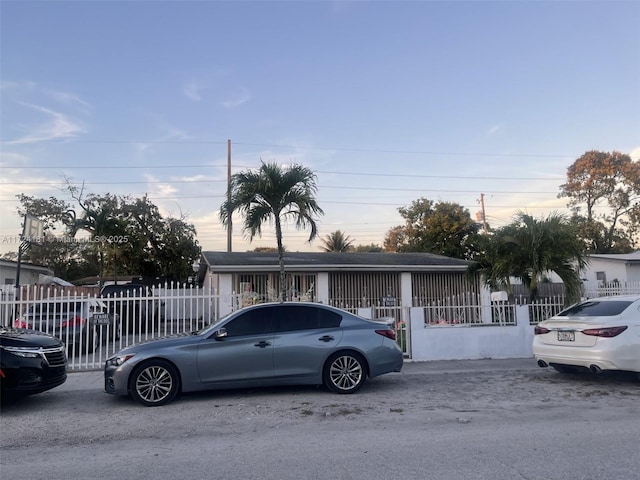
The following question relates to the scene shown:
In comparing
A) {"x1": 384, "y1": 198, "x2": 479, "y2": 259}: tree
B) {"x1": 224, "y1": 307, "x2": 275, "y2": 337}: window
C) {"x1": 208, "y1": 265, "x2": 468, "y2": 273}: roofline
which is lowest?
{"x1": 224, "y1": 307, "x2": 275, "y2": 337}: window

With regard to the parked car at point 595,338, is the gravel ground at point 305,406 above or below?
below

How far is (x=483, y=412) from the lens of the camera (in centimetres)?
704

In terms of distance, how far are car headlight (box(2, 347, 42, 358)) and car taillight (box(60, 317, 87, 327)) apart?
3.94m

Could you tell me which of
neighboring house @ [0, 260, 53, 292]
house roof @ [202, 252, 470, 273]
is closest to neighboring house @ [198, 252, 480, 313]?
house roof @ [202, 252, 470, 273]

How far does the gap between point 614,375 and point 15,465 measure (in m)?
9.30

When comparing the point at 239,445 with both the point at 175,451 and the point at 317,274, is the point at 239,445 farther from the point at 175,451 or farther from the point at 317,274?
the point at 317,274

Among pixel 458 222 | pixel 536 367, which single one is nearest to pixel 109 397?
pixel 536 367

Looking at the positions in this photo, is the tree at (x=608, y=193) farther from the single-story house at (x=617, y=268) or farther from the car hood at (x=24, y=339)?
the car hood at (x=24, y=339)

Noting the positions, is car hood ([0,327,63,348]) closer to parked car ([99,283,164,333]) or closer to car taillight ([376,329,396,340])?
parked car ([99,283,164,333])

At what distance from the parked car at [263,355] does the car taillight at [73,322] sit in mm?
4362

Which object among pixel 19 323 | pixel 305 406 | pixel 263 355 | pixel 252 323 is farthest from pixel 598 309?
pixel 19 323

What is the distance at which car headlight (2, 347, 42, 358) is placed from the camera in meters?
7.36

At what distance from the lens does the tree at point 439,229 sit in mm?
35531

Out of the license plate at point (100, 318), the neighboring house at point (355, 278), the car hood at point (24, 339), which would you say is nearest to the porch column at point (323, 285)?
the neighboring house at point (355, 278)
